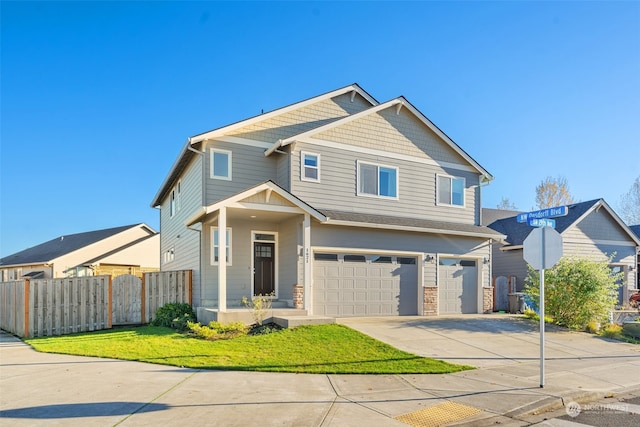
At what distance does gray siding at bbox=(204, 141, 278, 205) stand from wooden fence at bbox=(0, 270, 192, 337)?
10.5 feet

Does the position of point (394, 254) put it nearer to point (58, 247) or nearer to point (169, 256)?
point (169, 256)

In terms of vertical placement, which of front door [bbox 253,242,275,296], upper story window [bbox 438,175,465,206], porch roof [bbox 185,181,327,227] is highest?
upper story window [bbox 438,175,465,206]

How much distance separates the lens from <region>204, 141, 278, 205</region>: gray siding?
14.6 m

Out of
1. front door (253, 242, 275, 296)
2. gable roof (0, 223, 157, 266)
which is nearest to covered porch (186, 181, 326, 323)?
front door (253, 242, 275, 296)

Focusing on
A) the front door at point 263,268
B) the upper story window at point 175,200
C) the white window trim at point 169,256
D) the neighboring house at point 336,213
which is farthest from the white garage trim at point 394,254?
the white window trim at point 169,256

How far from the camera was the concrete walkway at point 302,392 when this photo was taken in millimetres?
5520

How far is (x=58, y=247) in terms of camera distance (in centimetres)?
3381

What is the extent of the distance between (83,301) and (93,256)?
767 inches

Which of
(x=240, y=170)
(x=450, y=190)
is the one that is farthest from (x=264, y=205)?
(x=450, y=190)

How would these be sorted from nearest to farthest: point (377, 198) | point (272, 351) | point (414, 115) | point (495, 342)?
point (272, 351)
point (495, 342)
point (377, 198)
point (414, 115)

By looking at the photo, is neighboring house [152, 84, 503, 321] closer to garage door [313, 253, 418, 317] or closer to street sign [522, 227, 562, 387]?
garage door [313, 253, 418, 317]

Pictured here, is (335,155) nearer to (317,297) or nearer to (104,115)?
(317,297)

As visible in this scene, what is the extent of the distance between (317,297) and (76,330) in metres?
7.77

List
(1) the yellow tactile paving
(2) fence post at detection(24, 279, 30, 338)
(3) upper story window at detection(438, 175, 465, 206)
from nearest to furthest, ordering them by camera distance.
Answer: (1) the yellow tactile paving < (2) fence post at detection(24, 279, 30, 338) < (3) upper story window at detection(438, 175, 465, 206)
